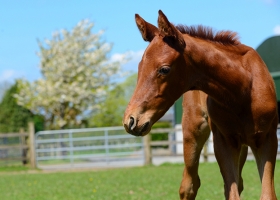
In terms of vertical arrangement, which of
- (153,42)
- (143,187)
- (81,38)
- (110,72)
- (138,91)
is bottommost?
(143,187)

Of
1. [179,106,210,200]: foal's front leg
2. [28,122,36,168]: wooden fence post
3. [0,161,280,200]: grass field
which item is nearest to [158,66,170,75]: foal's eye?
[179,106,210,200]: foal's front leg

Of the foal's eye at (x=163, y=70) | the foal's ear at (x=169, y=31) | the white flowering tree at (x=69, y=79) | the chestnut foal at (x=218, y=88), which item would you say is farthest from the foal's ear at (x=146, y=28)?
the white flowering tree at (x=69, y=79)

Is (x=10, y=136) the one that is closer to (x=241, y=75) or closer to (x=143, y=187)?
(x=143, y=187)

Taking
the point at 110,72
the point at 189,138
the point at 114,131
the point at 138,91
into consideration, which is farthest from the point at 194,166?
the point at 110,72

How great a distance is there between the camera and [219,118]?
16.4 feet

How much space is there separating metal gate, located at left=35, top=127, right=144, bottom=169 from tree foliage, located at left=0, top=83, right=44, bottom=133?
11.7 metres

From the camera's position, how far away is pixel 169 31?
452cm

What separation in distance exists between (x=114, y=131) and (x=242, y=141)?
55.5ft

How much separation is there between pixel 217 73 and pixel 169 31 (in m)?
0.64

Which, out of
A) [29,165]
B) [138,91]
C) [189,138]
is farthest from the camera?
[29,165]

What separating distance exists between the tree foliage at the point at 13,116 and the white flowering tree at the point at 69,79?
2.22 ft

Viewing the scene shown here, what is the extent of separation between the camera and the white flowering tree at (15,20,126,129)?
32.8 m

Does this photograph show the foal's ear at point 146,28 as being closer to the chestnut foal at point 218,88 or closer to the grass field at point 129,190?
the chestnut foal at point 218,88

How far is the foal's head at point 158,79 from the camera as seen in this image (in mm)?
4332
